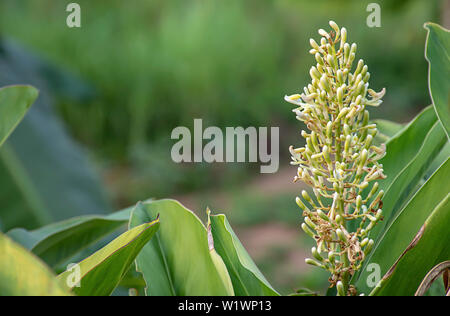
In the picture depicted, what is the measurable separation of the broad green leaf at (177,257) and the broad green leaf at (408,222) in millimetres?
150

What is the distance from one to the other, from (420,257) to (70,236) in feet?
1.41

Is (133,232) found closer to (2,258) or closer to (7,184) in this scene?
(2,258)

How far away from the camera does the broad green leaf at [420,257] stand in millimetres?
454

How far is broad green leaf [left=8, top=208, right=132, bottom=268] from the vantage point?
665 mm

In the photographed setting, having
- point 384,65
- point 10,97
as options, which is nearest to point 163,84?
point 384,65

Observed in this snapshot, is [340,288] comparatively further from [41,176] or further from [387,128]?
[41,176]

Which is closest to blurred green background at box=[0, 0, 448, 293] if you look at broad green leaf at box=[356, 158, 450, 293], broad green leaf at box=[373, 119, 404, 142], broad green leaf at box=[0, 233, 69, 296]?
broad green leaf at box=[373, 119, 404, 142]

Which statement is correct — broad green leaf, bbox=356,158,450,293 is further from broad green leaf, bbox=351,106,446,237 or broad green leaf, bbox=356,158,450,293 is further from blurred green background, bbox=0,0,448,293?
blurred green background, bbox=0,0,448,293

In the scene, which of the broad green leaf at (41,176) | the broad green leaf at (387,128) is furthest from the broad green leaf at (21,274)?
the broad green leaf at (41,176)

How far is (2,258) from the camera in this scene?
0.36m

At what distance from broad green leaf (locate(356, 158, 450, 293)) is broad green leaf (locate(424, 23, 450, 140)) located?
5 cm

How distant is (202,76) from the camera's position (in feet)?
16.3

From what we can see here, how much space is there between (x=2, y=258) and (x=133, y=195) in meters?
3.73
